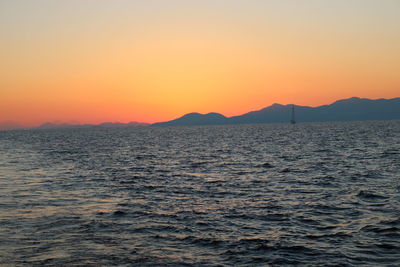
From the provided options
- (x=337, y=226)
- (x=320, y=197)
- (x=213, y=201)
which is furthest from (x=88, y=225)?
(x=320, y=197)

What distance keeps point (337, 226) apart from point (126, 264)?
9815mm

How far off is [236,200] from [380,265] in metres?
11.1

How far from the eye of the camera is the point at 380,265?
12.0 meters

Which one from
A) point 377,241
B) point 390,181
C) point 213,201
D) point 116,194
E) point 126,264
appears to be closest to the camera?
point 126,264

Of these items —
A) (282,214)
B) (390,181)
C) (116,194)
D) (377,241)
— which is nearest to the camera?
(377,241)

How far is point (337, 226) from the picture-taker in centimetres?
1644

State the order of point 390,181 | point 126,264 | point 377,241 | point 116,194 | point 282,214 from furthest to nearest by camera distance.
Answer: point 390,181, point 116,194, point 282,214, point 377,241, point 126,264

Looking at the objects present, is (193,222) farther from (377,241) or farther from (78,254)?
(377,241)

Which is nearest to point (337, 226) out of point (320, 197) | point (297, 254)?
point (297, 254)

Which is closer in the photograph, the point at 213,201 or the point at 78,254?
the point at 78,254

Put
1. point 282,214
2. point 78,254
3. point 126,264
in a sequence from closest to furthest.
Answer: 1. point 126,264
2. point 78,254
3. point 282,214

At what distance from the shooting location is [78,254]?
12672mm

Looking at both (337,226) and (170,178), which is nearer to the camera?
(337,226)

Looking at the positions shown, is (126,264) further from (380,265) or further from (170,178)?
(170,178)
